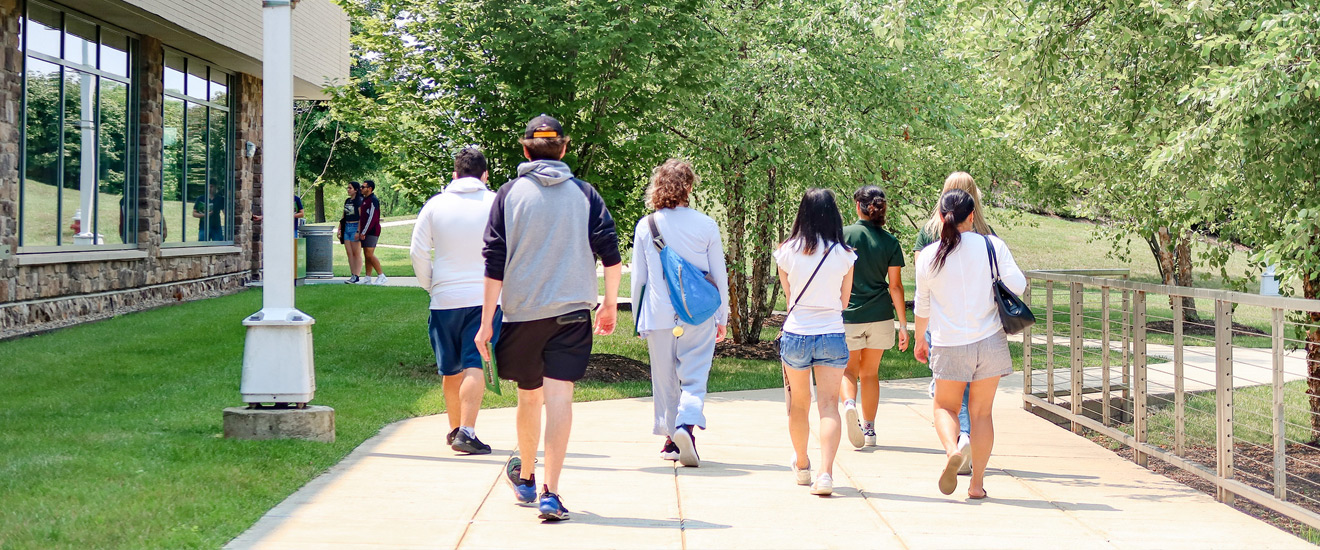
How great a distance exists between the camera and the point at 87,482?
19.4 ft

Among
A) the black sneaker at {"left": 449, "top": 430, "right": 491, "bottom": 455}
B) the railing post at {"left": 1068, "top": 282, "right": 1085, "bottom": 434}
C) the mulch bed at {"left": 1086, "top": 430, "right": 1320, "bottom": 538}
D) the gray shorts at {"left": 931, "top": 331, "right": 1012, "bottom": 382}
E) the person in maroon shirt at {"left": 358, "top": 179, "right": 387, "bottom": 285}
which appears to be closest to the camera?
the gray shorts at {"left": 931, "top": 331, "right": 1012, "bottom": 382}

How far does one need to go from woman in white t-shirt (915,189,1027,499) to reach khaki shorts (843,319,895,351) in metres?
1.36

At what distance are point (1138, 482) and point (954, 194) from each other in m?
2.28

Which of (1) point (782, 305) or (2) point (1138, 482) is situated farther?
(1) point (782, 305)

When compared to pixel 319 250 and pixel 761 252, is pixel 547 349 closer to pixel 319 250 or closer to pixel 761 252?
pixel 761 252

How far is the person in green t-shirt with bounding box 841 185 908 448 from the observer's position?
7.72 m

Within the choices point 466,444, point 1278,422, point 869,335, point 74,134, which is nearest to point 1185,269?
point 869,335

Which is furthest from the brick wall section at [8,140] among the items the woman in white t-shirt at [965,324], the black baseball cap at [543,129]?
the woman in white t-shirt at [965,324]

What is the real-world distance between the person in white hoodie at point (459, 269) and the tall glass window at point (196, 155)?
1272cm

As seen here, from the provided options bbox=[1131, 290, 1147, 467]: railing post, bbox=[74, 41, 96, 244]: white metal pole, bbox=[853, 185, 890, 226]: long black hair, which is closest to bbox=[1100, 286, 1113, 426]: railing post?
bbox=[1131, 290, 1147, 467]: railing post

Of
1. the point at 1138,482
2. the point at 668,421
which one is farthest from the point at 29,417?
the point at 1138,482

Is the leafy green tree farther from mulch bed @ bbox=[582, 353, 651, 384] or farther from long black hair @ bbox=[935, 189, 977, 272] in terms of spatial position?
long black hair @ bbox=[935, 189, 977, 272]

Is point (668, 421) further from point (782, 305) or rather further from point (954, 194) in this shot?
point (782, 305)

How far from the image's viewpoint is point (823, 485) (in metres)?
6.32
